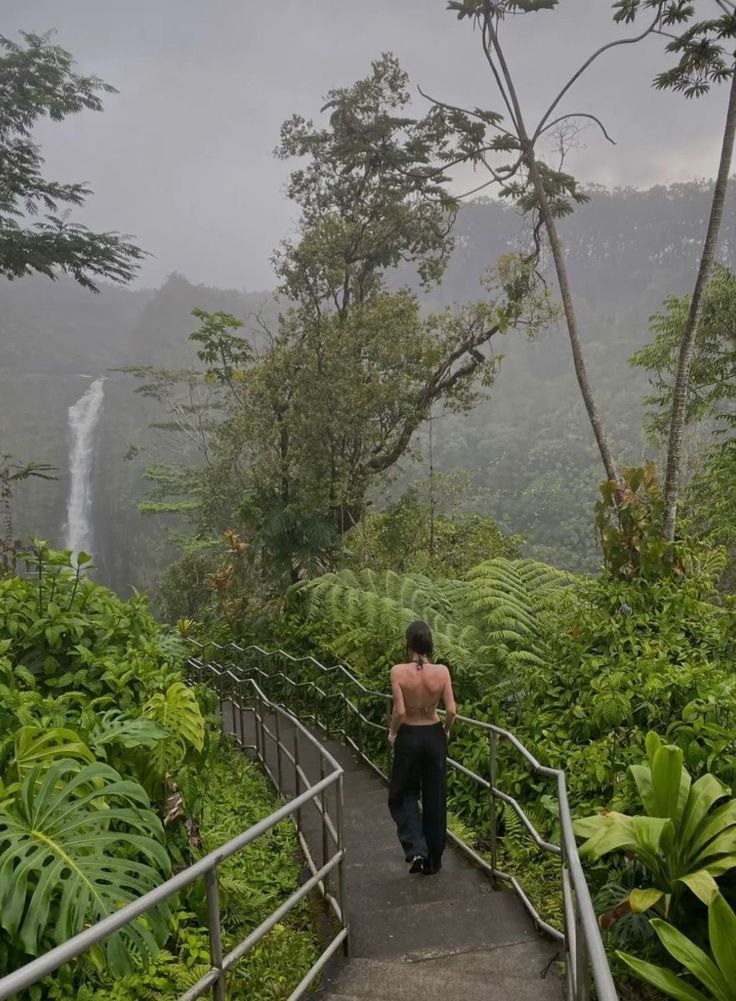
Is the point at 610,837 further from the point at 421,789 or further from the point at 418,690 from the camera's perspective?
the point at 418,690

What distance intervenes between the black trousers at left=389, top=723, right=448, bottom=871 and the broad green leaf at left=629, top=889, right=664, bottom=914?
108 centimetres

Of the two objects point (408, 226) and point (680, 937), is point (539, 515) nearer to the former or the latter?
point (408, 226)

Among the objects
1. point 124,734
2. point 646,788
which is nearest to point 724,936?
point 646,788

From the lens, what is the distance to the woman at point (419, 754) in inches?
151

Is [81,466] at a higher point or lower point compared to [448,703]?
higher

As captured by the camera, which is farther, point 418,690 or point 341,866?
point 418,690

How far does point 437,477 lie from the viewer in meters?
12.6

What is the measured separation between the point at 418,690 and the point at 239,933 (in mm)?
1586

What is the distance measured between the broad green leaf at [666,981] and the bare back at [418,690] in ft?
4.82

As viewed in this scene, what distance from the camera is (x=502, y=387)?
61844 mm

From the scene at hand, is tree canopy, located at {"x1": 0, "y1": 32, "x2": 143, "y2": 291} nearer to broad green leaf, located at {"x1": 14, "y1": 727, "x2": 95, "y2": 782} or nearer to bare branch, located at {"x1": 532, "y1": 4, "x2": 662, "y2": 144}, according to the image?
bare branch, located at {"x1": 532, "y1": 4, "x2": 662, "y2": 144}

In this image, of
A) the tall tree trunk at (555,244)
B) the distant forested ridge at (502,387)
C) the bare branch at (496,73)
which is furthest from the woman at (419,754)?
the distant forested ridge at (502,387)

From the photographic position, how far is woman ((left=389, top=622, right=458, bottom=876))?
3828 millimetres

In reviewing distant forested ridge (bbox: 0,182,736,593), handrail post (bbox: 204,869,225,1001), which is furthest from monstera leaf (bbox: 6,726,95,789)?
distant forested ridge (bbox: 0,182,736,593)
